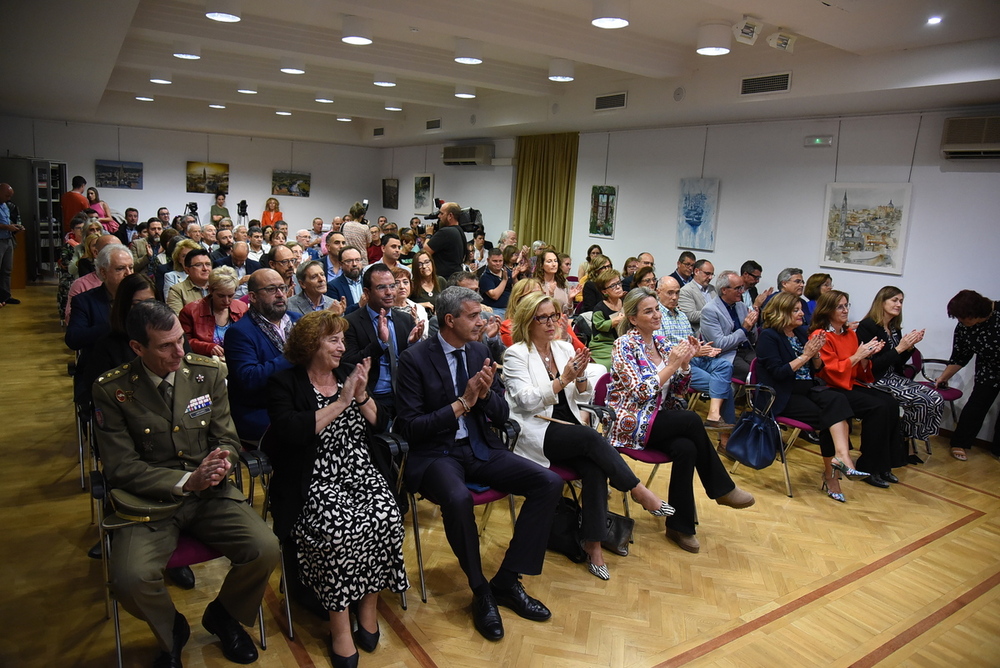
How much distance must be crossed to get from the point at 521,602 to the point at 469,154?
433 inches

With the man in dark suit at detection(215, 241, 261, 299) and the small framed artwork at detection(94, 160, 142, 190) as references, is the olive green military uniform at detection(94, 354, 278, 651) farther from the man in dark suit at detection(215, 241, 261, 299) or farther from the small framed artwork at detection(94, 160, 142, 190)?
the small framed artwork at detection(94, 160, 142, 190)

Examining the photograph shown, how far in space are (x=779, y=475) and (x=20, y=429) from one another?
580cm

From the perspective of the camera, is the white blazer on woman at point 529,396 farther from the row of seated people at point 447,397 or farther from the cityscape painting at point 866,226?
the cityscape painting at point 866,226

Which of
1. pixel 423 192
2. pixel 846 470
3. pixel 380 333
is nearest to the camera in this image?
pixel 380 333

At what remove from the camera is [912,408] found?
A: 553 cm

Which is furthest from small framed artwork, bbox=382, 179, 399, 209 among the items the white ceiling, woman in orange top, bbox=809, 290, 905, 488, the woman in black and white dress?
the woman in black and white dress

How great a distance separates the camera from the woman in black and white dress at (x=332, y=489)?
277 cm

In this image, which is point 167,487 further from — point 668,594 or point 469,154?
point 469,154

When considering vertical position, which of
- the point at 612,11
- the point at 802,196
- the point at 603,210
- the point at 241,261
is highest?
the point at 612,11

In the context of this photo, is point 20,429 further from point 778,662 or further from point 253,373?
point 778,662

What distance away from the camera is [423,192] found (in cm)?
1559

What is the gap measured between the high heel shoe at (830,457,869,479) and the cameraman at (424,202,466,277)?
3.60 m

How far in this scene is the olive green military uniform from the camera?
252 centimetres

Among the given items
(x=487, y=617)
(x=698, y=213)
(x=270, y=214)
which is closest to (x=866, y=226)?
(x=698, y=213)
